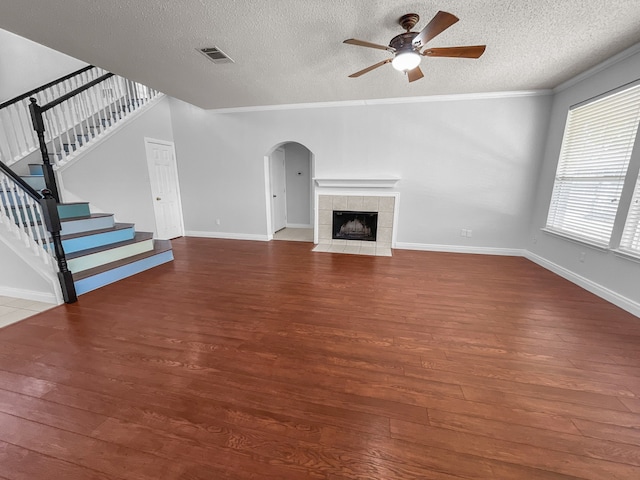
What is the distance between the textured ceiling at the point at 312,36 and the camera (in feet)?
6.87

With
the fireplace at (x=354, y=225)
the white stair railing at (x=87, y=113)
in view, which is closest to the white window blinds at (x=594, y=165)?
the fireplace at (x=354, y=225)

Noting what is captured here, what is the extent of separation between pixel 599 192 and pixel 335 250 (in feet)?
12.0

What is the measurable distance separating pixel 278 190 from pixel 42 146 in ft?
14.0

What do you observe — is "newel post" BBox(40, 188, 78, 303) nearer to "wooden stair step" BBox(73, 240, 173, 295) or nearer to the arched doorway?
"wooden stair step" BBox(73, 240, 173, 295)

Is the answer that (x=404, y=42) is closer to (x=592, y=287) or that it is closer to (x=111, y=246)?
(x=592, y=287)

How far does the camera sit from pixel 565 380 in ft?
5.67

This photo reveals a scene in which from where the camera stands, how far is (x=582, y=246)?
3.27 m

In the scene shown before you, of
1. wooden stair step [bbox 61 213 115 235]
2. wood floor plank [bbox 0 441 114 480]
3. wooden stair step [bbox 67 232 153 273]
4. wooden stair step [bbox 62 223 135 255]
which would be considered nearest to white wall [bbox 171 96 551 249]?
wooden stair step [bbox 67 232 153 273]

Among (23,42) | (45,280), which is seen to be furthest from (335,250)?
(23,42)

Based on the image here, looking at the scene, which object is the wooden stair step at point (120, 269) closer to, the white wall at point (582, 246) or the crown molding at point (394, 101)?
the crown molding at point (394, 101)

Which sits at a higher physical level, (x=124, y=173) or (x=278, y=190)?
(x=124, y=173)

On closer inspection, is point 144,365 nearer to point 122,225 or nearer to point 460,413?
point 460,413

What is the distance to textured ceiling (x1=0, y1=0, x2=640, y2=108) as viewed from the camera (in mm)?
2094

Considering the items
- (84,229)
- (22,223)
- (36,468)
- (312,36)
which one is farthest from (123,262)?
(312,36)
